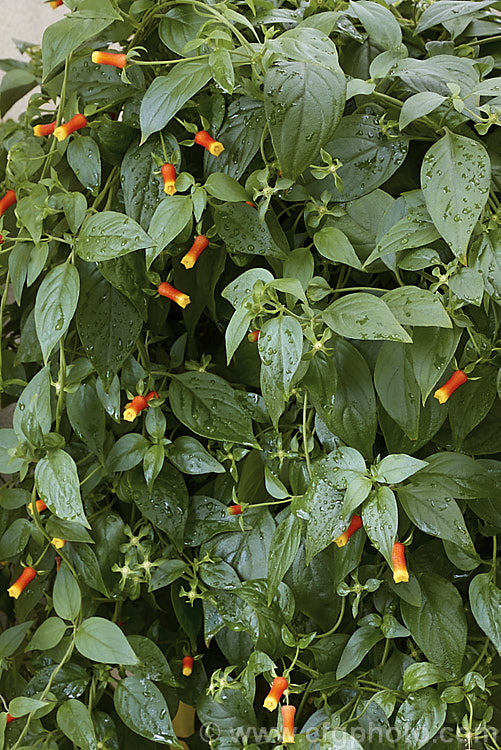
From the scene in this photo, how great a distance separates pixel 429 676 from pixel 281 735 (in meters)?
0.15

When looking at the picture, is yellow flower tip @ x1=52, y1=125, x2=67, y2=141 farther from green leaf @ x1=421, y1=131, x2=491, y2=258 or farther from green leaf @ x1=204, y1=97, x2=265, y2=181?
green leaf @ x1=421, y1=131, x2=491, y2=258

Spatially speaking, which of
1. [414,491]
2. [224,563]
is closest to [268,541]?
[224,563]

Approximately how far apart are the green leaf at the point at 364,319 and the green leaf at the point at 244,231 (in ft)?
0.31

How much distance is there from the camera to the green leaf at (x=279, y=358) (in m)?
0.58

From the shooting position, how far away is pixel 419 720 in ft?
2.22

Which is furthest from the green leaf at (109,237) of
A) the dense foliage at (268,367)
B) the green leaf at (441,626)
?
the green leaf at (441,626)

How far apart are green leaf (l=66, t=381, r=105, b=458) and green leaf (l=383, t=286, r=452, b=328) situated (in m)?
0.31

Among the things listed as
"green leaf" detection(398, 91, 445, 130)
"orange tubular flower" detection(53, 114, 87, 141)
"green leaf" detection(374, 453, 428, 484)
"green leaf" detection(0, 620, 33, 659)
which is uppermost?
"orange tubular flower" detection(53, 114, 87, 141)

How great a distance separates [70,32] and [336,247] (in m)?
0.30

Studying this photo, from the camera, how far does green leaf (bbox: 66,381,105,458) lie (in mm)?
740

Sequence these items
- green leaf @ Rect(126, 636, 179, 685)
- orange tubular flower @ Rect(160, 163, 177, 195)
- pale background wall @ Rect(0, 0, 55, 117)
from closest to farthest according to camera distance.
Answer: orange tubular flower @ Rect(160, 163, 177, 195)
green leaf @ Rect(126, 636, 179, 685)
pale background wall @ Rect(0, 0, 55, 117)

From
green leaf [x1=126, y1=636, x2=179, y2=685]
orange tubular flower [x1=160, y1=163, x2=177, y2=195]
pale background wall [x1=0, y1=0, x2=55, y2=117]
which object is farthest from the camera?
pale background wall [x1=0, y1=0, x2=55, y2=117]

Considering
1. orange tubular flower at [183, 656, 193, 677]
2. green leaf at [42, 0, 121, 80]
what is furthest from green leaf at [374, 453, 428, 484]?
green leaf at [42, 0, 121, 80]

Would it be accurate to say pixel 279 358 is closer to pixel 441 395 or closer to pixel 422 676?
pixel 441 395
